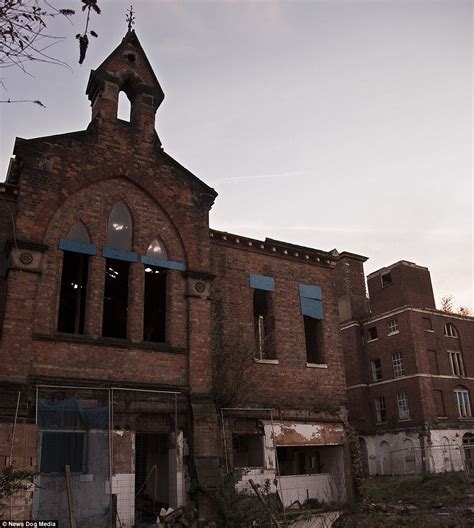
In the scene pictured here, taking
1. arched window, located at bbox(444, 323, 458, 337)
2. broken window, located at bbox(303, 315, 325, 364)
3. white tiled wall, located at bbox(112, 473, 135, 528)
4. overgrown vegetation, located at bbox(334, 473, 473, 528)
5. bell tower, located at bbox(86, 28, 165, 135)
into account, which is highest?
bell tower, located at bbox(86, 28, 165, 135)

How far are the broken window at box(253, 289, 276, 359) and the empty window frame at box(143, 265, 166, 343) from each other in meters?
3.45

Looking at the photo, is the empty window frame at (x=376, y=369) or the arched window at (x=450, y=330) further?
the empty window frame at (x=376, y=369)

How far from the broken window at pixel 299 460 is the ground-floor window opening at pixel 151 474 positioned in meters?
5.20

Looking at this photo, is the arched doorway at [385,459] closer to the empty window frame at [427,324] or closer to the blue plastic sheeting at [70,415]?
the empty window frame at [427,324]

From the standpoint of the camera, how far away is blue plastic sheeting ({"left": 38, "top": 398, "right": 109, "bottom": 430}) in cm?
1293

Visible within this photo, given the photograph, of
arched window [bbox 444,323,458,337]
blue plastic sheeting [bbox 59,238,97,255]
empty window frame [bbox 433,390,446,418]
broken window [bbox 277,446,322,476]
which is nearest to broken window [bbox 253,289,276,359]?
broken window [bbox 277,446,322,476]

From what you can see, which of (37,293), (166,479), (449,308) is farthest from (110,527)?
(449,308)

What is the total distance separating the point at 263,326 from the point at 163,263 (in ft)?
16.5

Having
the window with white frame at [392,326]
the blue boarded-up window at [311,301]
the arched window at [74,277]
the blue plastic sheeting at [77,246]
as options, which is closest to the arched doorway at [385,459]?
the window with white frame at [392,326]

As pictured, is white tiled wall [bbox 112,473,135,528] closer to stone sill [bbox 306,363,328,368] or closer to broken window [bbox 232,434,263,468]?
broken window [bbox 232,434,263,468]

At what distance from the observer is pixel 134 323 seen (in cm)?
1516

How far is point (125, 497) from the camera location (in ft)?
43.4

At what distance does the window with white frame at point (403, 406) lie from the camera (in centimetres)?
3841

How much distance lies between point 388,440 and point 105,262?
3129 centimetres
